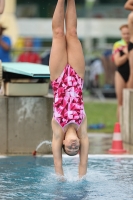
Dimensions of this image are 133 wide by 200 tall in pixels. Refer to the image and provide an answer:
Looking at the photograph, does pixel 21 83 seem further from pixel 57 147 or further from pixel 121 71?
pixel 121 71

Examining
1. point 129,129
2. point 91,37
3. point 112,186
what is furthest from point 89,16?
point 112,186

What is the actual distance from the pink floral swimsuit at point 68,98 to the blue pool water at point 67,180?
0.75m

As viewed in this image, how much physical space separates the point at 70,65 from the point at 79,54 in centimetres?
18

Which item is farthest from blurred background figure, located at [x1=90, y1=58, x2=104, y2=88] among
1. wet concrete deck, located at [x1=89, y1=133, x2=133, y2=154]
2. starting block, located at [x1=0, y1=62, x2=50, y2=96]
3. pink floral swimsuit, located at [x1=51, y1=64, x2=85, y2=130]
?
pink floral swimsuit, located at [x1=51, y1=64, x2=85, y2=130]

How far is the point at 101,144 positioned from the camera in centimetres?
1286

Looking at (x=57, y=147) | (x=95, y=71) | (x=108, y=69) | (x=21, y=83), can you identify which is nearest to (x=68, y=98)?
(x=57, y=147)

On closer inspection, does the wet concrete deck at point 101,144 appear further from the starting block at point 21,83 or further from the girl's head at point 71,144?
the girl's head at point 71,144

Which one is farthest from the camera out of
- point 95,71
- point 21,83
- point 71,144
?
point 95,71

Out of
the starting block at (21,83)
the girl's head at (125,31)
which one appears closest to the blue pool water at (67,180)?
the starting block at (21,83)

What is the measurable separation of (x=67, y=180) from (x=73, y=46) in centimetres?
165

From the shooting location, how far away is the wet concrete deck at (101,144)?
39.0 ft

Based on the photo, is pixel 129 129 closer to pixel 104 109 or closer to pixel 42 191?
pixel 42 191

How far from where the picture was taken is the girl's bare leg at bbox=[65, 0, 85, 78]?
898cm

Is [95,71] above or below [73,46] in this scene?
above
